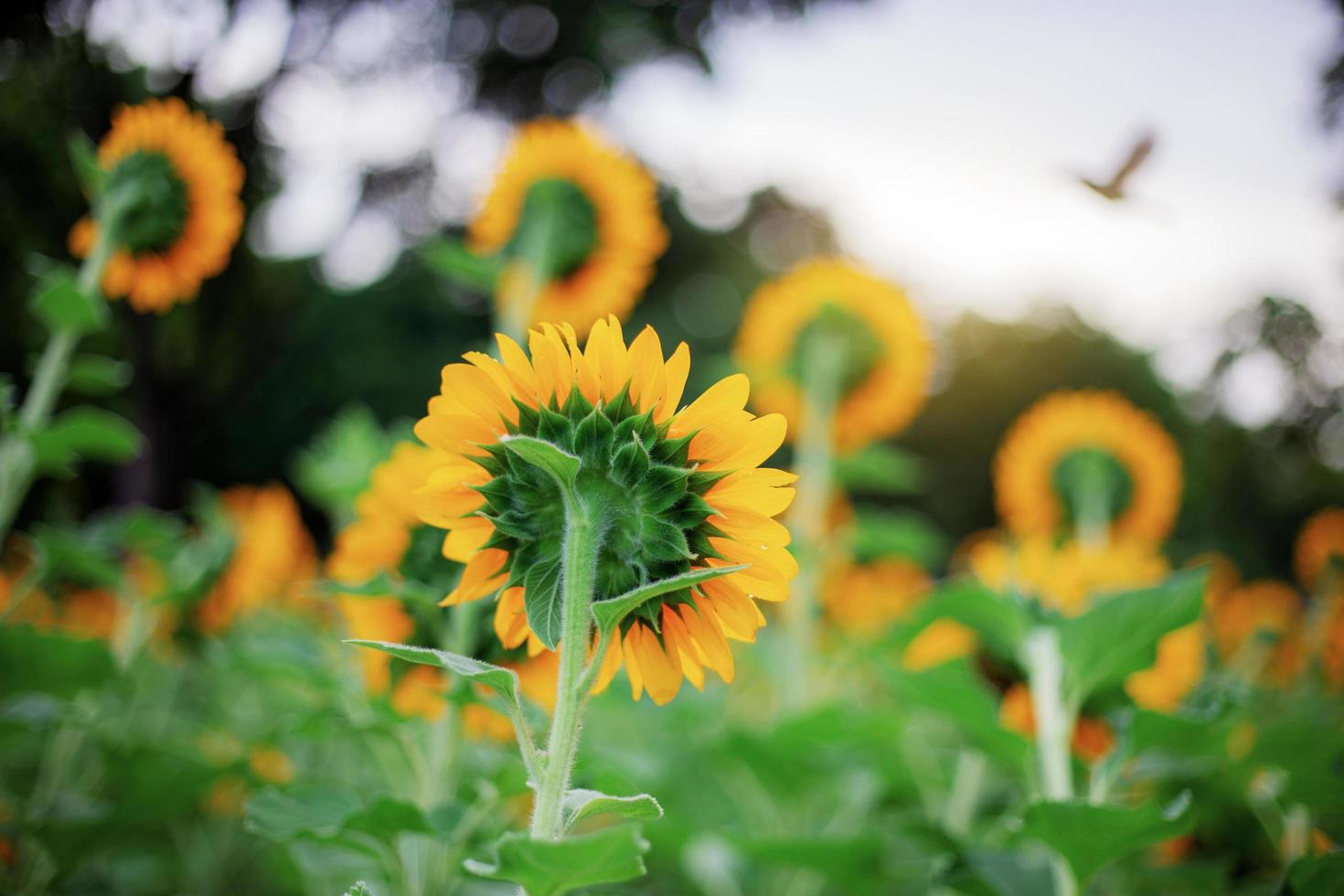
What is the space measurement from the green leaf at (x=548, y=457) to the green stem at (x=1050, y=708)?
2.86 ft

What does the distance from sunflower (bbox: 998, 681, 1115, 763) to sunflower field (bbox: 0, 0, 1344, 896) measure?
2cm

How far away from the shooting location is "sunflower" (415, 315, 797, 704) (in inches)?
30.6

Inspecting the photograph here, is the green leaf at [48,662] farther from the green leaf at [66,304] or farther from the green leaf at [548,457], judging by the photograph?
the green leaf at [548,457]

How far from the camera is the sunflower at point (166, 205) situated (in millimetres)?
1865

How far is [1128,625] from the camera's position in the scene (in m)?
1.24

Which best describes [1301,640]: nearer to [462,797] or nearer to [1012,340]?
[462,797]

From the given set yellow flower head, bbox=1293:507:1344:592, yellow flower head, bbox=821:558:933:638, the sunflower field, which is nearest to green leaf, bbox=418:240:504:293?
the sunflower field

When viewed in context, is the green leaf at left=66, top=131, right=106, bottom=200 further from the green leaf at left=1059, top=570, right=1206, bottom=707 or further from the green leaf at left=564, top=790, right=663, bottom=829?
the green leaf at left=1059, top=570, right=1206, bottom=707

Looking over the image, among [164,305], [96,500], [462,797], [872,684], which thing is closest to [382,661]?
[462,797]

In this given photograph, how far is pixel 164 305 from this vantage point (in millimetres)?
Answer: 2010

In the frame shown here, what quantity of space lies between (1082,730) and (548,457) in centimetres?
136

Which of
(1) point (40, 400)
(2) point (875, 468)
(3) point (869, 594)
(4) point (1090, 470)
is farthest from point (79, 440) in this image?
(3) point (869, 594)

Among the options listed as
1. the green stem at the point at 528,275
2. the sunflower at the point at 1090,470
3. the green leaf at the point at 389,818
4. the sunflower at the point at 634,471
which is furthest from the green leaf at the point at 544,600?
the sunflower at the point at 1090,470

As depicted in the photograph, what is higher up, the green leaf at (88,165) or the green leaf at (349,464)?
the green leaf at (88,165)
